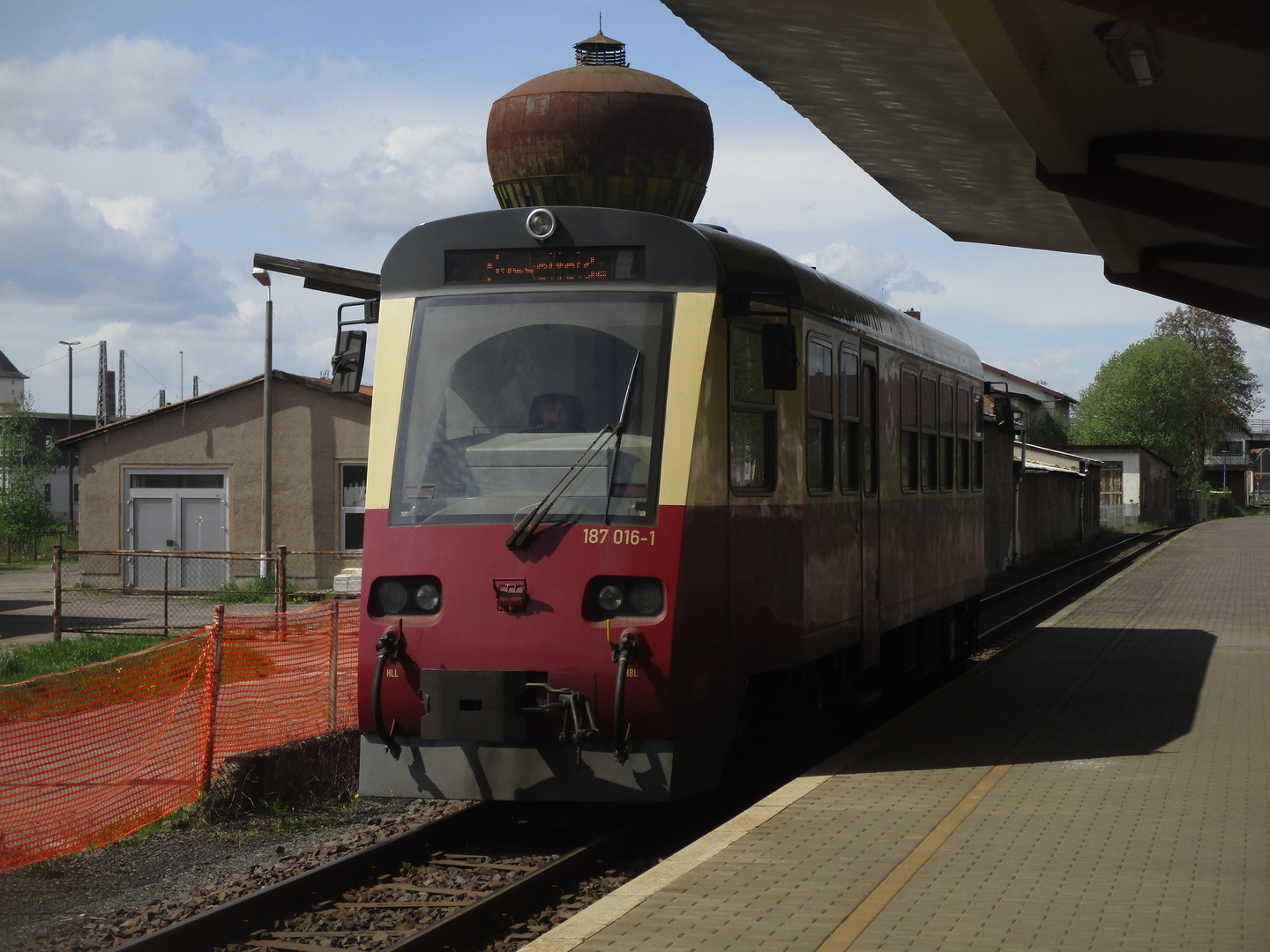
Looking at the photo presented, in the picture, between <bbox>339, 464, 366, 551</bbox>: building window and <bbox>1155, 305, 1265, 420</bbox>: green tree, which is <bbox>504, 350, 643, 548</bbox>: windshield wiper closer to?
<bbox>339, 464, 366, 551</bbox>: building window

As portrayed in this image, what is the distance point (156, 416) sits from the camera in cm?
3114

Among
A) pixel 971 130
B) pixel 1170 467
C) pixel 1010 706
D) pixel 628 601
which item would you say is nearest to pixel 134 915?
pixel 628 601

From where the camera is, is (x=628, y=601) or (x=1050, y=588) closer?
(x=628, y=601)

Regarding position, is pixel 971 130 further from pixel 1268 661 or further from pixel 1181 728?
pixel 1268 661

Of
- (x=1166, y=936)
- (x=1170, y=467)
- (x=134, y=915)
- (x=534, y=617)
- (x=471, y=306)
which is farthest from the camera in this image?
(x=1170, y=467)

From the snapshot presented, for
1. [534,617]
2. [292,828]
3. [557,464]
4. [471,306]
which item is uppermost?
[471,306]

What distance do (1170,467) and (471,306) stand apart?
88530 millimetres

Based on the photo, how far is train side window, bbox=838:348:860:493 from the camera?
9961mm

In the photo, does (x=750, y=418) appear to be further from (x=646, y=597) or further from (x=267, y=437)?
(x=267, y=437)

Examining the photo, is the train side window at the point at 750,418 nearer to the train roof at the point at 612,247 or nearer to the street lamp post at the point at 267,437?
the train roof at the point at 612,247

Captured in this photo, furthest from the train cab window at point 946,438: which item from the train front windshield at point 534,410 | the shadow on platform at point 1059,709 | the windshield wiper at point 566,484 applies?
the windshield wiper at point 566,484

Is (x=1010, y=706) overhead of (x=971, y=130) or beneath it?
beneath

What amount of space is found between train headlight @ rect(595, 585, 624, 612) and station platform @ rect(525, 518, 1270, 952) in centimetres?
123

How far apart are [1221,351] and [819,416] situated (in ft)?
340
